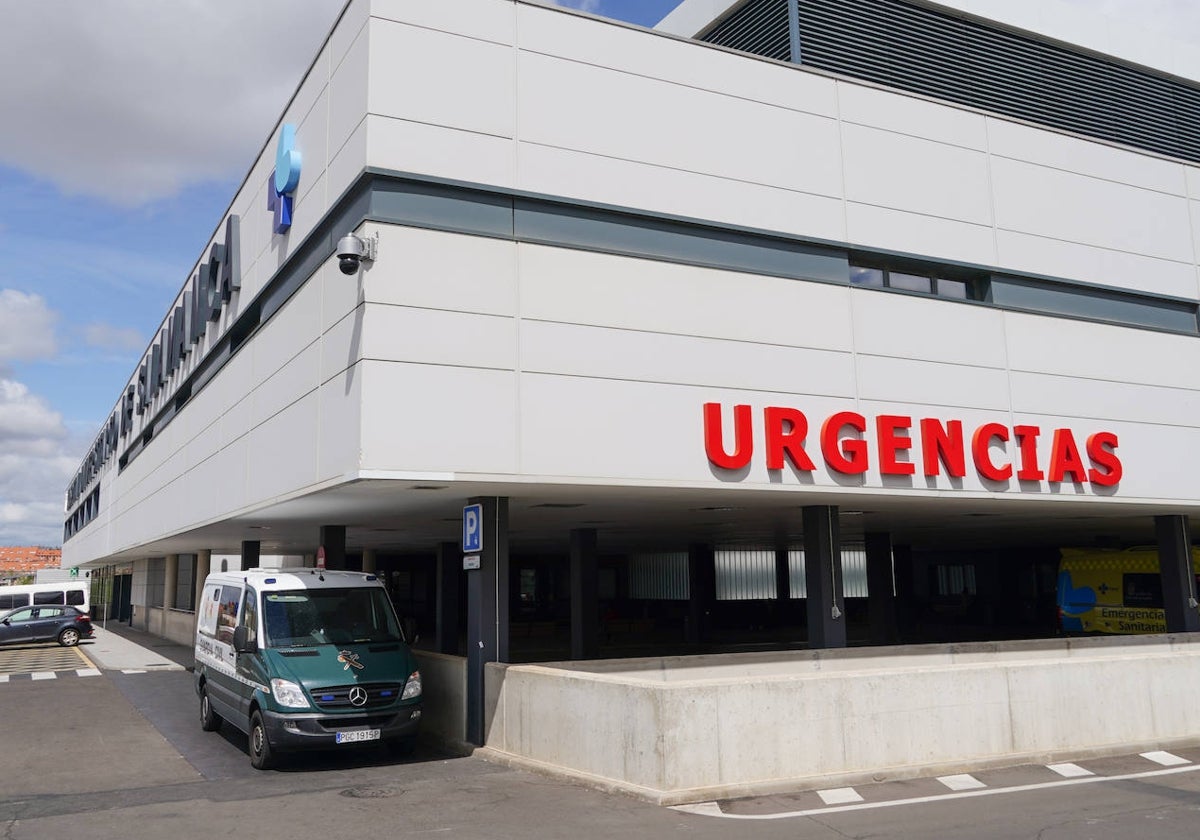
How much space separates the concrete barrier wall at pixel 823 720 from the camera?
9828 mm

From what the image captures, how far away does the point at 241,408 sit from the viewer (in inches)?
734

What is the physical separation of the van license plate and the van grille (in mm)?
288

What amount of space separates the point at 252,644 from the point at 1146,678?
38.5ft

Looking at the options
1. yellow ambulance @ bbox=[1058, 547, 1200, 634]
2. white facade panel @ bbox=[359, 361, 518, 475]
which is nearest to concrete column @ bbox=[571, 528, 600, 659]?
white facade panel @ bbox=[359, 361, 518, 475]

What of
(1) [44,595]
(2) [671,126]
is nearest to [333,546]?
(2) [671,126]

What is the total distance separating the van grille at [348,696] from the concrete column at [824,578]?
23.1 ft

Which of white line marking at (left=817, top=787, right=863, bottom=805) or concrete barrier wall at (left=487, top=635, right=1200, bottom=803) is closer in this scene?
white line marking at (left=817, top=787, right=863, bottom=805)

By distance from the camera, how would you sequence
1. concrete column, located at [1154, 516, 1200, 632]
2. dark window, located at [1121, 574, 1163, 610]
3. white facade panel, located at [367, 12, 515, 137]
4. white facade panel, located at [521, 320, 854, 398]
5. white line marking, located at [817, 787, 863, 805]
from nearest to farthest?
white line marking, located at [817, 787, 863, 805]
white facade panel, located at [367, 12, 515, 137]
white facade panel, located at [521, 320, 854, 398]
concrete column, located at [1154, 516, 1200, 632]
dark window, located at [1121, 574, 1163, 610]

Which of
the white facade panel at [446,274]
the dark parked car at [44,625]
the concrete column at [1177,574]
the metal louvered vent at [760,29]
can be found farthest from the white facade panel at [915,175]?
the dark parked car at [44,625]

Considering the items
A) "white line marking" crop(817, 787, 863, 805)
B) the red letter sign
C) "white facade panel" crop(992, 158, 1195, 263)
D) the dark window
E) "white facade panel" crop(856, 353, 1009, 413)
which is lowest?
"white line marking" crop(817, 787, 863, 805)

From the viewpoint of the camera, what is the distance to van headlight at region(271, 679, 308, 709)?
11.7 meters

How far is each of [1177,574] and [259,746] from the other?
17695 mm

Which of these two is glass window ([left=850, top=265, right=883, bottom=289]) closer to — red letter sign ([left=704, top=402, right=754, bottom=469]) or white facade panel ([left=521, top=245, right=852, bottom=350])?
white facade panel ([left=521, top=245, right=852, bottom=350])

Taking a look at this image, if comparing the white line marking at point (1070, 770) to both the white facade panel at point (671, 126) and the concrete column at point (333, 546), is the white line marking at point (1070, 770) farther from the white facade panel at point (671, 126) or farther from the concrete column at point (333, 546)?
the concrete column at point (333, 546)
